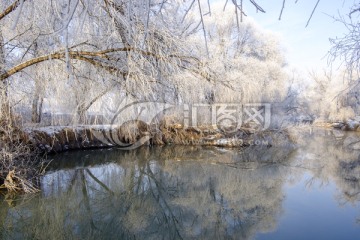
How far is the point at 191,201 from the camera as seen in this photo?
385 centimetres

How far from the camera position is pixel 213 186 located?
14.7 feet

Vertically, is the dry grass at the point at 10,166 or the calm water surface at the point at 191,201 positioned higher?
the dry grass at the point at 10,166

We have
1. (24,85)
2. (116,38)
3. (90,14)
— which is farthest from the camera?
(24,85)

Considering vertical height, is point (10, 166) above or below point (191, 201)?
above

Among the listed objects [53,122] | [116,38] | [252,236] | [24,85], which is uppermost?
[116,38]

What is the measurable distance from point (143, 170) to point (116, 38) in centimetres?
315

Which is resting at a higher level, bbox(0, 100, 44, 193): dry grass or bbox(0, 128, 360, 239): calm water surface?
bbox(0, 100, 44, 193): dry grass

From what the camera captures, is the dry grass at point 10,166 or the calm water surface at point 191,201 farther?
the dry grass at point 10,166

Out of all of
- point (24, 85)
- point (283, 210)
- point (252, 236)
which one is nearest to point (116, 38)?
point (24, 85)

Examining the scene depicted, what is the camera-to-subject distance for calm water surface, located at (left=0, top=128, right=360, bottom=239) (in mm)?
3053

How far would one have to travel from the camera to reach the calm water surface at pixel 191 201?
3.05 metres

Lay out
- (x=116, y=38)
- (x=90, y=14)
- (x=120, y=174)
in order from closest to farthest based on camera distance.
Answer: (x=90, y=14)
(x=116, y=38)
(x=120, y=174)

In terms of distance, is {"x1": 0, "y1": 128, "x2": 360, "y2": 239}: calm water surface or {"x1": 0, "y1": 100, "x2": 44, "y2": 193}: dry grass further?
{"x1": 0, "y1": 100, "x2": 44, "y2": 193}: dry grass

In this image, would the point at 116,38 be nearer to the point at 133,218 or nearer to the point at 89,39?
the point at 89,39
